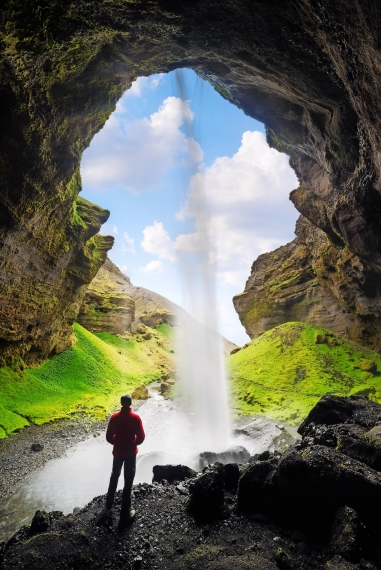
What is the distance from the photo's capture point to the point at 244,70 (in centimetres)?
1169

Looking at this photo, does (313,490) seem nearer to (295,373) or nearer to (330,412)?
(330,412)

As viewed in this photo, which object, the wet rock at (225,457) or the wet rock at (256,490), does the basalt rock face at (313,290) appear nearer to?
the wet rock at (225,457)

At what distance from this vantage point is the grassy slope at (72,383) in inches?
797

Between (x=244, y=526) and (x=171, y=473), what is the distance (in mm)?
3855

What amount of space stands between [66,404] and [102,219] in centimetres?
1925

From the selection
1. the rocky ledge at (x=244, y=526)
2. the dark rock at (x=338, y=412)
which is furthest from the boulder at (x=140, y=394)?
the rocky ledge at (x=244, y=526)

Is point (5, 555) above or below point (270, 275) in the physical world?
below

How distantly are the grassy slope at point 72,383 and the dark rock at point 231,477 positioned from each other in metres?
14.0

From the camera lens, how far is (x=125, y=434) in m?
7.45

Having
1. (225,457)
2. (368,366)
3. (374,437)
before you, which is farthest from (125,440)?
(368,366)

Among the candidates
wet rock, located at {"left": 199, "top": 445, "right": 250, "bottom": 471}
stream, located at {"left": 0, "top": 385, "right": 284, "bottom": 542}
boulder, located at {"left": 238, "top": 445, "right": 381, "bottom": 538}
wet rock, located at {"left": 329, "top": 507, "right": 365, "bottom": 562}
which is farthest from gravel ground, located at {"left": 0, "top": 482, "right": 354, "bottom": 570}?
wet rock, located at {"left": 199, "top": 445, "right": 250, "bottom": 471}

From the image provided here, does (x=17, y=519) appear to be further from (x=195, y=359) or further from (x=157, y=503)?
(x=195, y=359)

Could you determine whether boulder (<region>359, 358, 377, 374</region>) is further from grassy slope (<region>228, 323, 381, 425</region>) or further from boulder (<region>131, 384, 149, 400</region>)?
boulder (<region>131, 384, 149, 400</region>)

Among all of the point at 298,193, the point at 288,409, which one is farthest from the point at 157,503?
the point at 298,193
